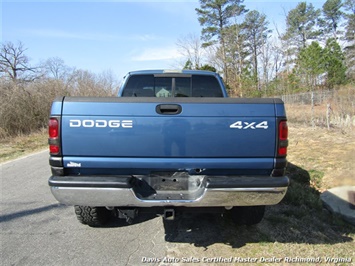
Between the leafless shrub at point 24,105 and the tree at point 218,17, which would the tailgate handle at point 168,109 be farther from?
the tree at point 218,17

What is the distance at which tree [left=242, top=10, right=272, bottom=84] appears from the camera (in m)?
44.2

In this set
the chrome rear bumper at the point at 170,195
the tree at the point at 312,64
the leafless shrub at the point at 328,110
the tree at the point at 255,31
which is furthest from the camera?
the tree at the point at 255,31

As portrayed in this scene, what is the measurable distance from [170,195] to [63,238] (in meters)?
1.73

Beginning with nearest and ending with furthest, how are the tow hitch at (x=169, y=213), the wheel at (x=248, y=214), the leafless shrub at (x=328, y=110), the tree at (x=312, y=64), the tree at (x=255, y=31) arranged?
1. the tow hitch at (x=169, y=213)
2. the wheel at (x=248, y=214)
3. the leafless shrub at (x=328, y=110)
4. the tree at (x=312, y=64)
5. the tree at (x=255, y=31)

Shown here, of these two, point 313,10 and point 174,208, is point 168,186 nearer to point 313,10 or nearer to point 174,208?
point 174,208

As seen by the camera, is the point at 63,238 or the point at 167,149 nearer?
the point at 167,149

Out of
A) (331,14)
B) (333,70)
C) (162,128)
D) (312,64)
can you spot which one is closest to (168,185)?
(162,128)

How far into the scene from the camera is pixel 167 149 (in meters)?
2.88

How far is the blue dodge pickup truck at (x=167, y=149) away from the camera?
9.25ft

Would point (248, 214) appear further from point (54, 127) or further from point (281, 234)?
point (54, 127)

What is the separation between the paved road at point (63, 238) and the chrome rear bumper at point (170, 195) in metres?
0.79

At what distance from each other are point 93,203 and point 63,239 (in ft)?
3.90

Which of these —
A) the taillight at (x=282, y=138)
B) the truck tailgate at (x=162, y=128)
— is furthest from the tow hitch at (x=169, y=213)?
the taillight at (x=282, y=138)

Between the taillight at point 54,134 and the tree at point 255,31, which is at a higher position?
the tree at point 255,31
